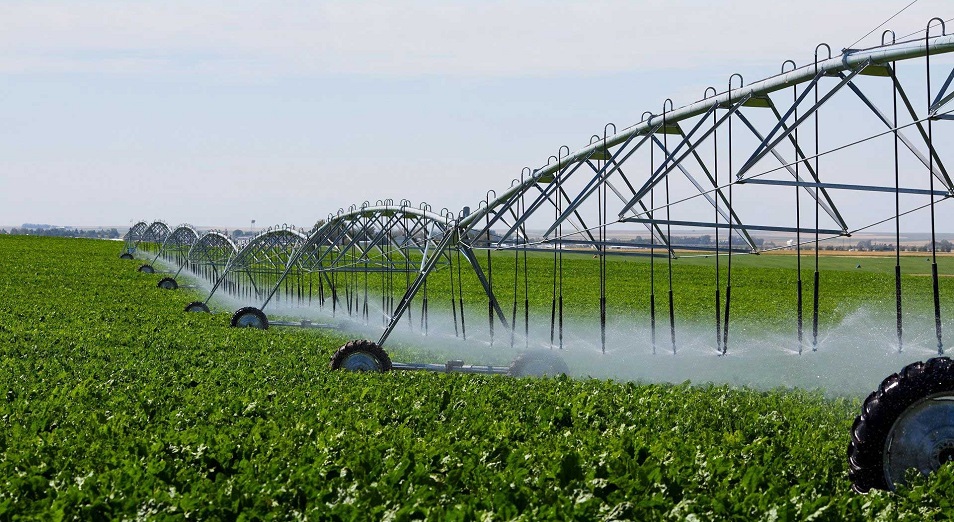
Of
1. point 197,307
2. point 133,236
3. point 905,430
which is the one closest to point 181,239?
point 133,236

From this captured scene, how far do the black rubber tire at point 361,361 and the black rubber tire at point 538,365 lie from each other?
1822 millimetres

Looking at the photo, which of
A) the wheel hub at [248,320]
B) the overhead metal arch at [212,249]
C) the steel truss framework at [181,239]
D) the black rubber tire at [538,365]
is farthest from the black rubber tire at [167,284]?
the black rubber tire at [538,365]

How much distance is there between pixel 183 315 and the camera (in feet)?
85.6

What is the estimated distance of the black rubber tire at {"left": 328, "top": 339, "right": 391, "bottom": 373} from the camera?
50.0 feet

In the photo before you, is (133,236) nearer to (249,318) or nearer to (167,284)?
(167,284)

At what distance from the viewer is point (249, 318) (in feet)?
80.6

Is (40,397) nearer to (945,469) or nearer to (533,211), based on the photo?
(533,211)

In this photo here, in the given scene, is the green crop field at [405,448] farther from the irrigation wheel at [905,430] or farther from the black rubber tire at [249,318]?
the black rubber tire at [249,318]

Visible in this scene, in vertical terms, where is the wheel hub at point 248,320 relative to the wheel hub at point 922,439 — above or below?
below

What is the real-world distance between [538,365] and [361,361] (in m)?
2.55

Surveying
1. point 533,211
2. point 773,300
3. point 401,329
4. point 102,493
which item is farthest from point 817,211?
point 773,300

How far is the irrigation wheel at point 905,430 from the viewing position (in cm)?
700

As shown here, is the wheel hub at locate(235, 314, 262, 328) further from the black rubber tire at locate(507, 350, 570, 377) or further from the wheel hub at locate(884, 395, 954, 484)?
the wheel hub at locate(884, 395, 954, 484)

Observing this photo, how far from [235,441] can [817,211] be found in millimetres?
7186
